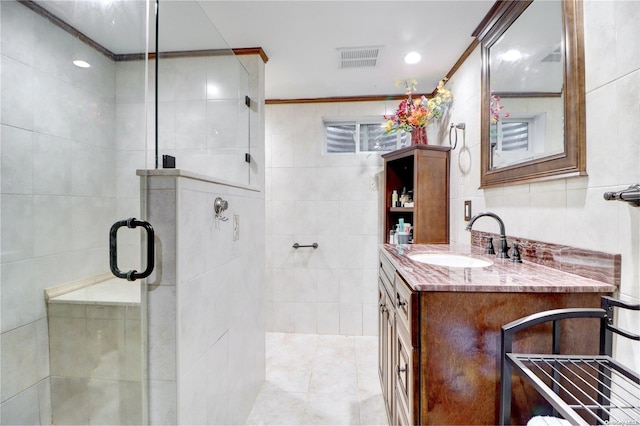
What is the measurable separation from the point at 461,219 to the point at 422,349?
139 centimetres

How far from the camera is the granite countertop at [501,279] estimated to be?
35.7 inches

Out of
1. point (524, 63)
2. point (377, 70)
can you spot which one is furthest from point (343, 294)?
point (524, 63)

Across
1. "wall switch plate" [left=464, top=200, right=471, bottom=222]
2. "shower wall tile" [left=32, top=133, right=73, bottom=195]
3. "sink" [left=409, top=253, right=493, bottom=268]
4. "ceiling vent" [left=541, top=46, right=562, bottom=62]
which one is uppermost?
"ceiling vent" [left=541, top=46, right=562, bottom=62]

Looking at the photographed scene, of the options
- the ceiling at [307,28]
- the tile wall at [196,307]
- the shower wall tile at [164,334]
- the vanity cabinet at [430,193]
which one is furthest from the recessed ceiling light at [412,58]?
the shower wall tile at [164,334]

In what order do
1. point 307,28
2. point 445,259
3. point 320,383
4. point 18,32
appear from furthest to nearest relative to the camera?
point 320,383, point 307,28, point 445,259, point 18,32

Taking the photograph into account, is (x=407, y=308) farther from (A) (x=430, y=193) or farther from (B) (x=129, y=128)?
(A) (x=430, y=193)

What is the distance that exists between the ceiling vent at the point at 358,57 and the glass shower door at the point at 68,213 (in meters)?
1.40

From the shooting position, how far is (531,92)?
4.33ft

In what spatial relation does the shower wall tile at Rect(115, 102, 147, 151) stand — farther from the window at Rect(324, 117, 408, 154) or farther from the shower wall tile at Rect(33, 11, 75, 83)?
the window at Rect(324, 117, 408, 154)

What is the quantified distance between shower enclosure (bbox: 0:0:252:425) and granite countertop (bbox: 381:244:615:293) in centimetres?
104

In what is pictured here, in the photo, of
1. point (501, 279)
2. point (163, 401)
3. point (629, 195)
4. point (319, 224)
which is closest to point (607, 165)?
point (629, 195)

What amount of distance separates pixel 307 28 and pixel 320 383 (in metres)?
2.46

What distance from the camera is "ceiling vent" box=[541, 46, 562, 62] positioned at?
1.13 meters

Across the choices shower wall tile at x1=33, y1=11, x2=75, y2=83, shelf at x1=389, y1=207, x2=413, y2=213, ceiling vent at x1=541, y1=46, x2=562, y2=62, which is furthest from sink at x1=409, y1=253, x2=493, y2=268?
shower wall tile at x1=33, y1=11, x2=75, y2=83
